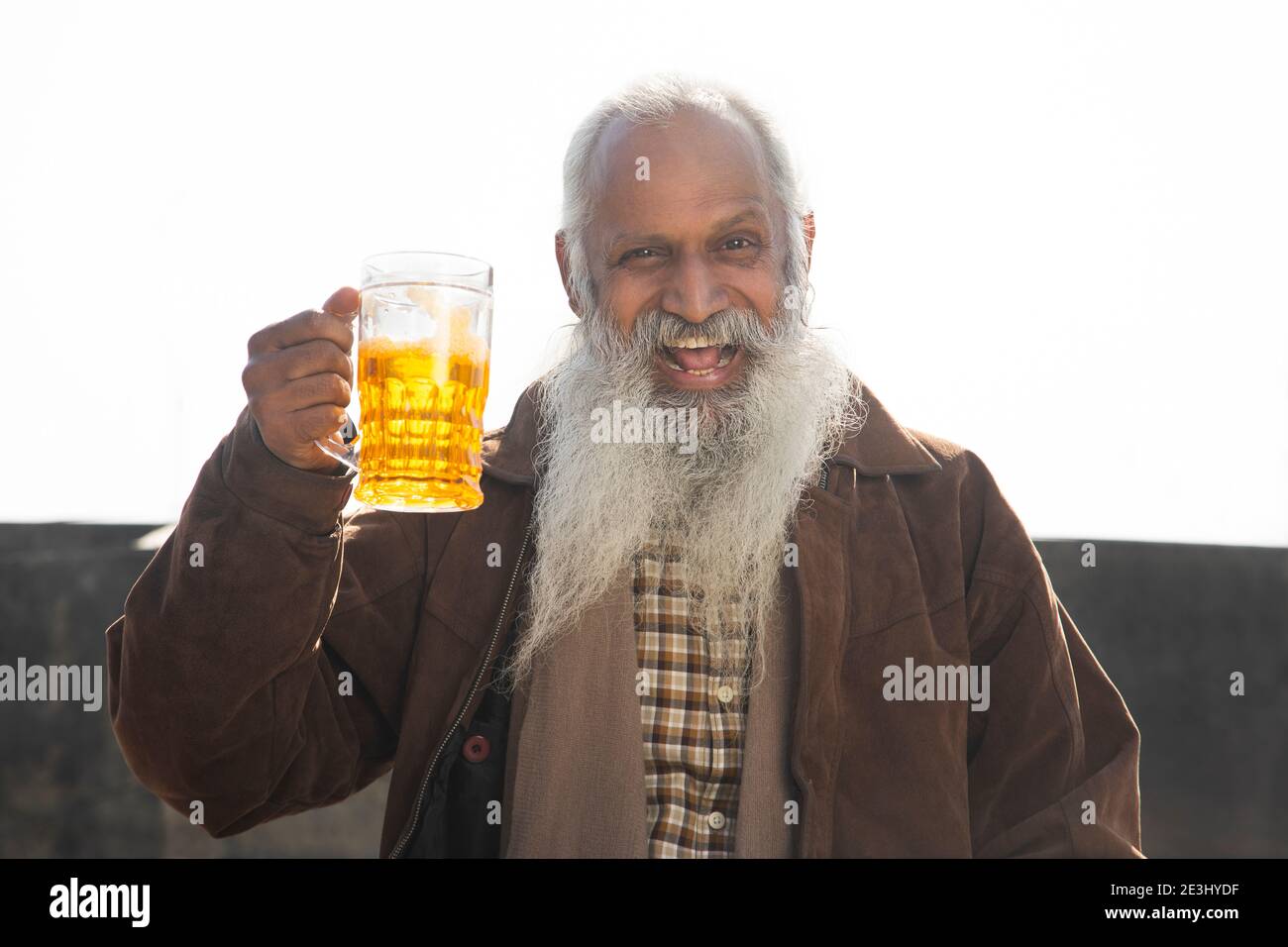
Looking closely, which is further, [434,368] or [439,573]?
[439,573]

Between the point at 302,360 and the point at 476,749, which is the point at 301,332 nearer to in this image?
the point at 302,360

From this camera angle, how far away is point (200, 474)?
2.16 m

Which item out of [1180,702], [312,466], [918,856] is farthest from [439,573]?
[1180,702]

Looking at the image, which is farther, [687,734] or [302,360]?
[687,734]

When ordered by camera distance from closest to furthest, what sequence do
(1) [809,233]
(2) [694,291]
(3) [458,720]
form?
(3) [458,720] → (2) [694,291] → (1) [809,233]

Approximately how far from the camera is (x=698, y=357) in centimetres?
277

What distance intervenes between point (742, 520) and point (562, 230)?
93 cm

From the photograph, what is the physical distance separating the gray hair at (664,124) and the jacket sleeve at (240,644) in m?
1.06

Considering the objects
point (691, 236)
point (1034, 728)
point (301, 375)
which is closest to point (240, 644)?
point (301, 375)

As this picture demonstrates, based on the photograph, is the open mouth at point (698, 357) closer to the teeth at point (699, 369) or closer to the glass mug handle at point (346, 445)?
the teeth at point (699, 369)

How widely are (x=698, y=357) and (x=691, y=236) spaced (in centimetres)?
28

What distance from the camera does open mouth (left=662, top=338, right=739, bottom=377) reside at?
276cm

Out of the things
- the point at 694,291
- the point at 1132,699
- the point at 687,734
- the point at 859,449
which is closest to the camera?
the point at 687,734
